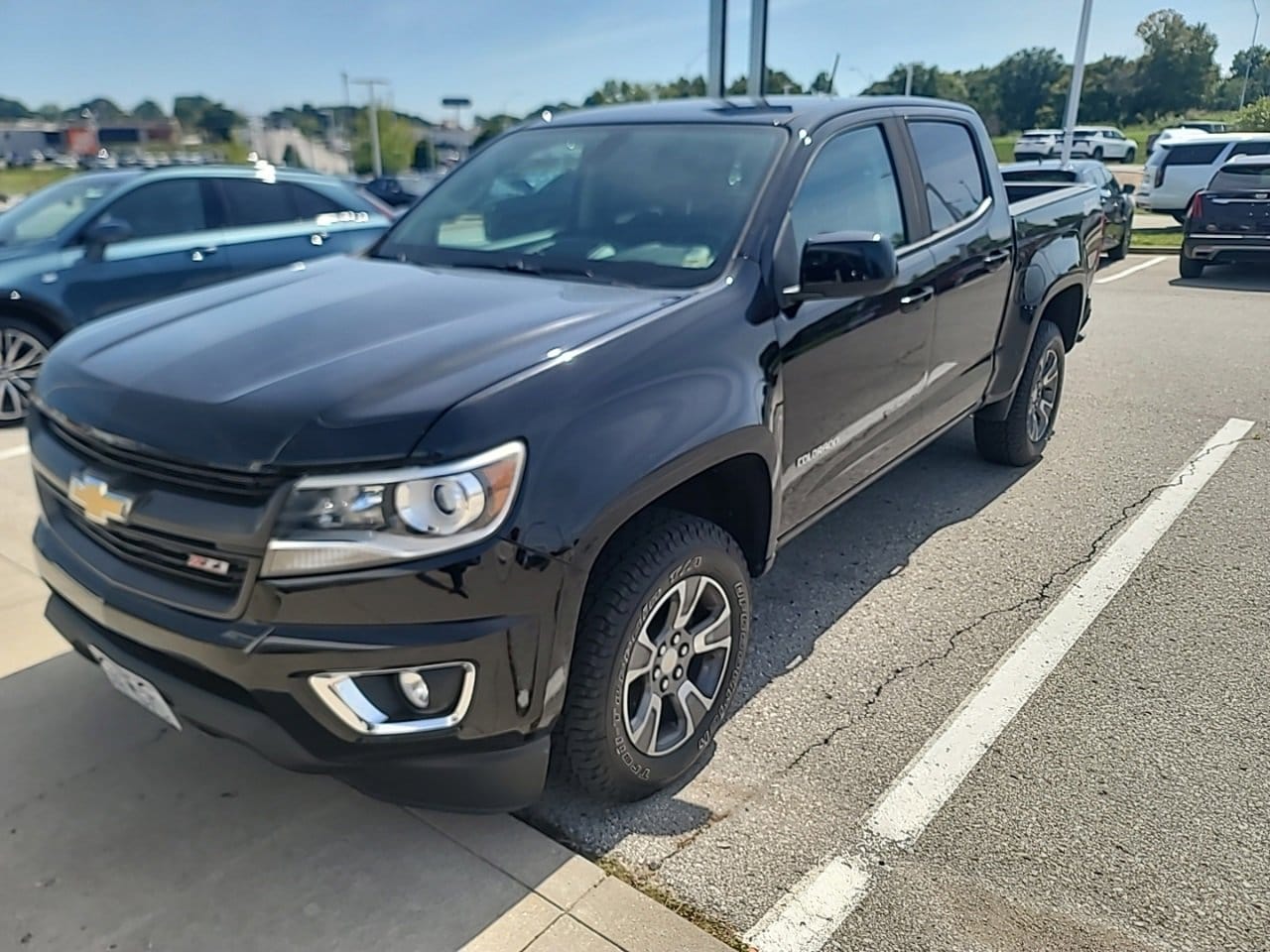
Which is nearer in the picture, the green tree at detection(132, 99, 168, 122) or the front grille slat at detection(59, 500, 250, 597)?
the front grille slat at detection(59, 500, 250, 597)

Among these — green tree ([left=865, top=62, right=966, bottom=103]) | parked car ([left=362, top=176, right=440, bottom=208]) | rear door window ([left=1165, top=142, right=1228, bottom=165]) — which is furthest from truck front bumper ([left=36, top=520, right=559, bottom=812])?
green tree ([left=865, top=62, right=966, bottom=103])

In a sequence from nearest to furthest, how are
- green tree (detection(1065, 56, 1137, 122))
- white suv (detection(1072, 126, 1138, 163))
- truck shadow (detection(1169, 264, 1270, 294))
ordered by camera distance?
truck shadow (detection(1169, 264, 1270, 294))
white suv (detection(1072, 126, 1138, 163))
green tree (detection(1065, 56, 1137, 122))

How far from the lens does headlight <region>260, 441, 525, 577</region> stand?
6.66 feet

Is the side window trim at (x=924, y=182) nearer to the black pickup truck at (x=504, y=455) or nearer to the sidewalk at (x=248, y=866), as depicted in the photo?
the black pickup truck at (x=504, y=455)

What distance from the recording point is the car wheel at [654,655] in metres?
2.39

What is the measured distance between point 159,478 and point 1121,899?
2450mm

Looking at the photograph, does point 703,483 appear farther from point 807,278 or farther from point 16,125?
point 16,125

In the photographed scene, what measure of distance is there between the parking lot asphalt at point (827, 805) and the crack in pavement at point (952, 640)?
13mm

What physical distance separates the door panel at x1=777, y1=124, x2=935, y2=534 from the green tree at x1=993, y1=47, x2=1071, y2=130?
8931cm

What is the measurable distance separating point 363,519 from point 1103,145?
5246 centimetres

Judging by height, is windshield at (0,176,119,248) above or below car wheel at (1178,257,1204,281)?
above

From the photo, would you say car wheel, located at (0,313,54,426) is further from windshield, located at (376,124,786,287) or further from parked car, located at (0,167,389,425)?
windshield, located at (376,124,786,287)

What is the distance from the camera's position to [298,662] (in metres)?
2.04

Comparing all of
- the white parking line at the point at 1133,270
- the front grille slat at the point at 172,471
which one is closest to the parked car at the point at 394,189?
the white parking line at the point at 1133,270
